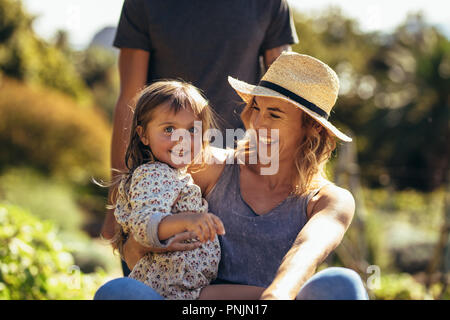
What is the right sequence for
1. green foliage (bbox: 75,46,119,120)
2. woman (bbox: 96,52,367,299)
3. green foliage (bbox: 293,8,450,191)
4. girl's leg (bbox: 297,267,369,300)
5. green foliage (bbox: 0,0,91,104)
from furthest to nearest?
green foliage (bbox: 75,46,119,120), green foliage (bbox: 293,8,450,191), green foliage (bbox: 0,0,91,104), woman (bbox: 96,52,367,299), girl's leg (bbox: 297,267,369,300)

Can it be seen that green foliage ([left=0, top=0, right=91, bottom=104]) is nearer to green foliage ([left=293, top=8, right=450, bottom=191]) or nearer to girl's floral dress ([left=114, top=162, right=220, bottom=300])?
green foliage ([left=293, top=8, right=450, bottom=191])

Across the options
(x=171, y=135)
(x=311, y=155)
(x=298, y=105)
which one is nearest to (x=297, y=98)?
(x=298, y=105)

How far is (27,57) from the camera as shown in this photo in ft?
45.8

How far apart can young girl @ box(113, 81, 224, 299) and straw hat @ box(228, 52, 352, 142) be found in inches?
10.7

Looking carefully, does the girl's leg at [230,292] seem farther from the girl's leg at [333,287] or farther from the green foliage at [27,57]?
the green foliage at [27,57]

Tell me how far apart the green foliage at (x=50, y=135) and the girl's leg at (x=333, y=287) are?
411 inches

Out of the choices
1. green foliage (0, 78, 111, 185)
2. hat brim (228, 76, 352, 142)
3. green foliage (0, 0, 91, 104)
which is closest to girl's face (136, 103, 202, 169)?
hat brim (228, 76, 352, 142)

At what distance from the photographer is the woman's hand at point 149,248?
5.92 ft

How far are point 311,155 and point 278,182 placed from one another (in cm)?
17

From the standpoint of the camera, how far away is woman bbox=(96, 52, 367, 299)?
2176 mm

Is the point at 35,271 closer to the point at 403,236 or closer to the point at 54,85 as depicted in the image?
the point at 403,236

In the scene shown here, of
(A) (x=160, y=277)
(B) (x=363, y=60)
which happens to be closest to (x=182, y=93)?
(A) (x=160, y=277)

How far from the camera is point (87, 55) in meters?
24.7
